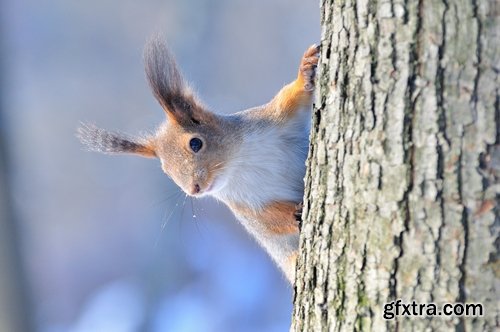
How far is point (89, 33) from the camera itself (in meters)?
3.68

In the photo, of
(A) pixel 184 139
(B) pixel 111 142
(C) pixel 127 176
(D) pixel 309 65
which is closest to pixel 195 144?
(A) pixel 184 139

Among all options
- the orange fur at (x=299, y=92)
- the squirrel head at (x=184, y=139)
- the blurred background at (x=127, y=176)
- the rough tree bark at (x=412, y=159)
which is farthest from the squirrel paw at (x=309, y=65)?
the blurred background at (x=127, y=176)

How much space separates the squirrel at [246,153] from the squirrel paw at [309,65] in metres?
0.05

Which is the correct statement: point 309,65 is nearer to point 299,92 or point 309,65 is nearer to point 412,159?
point 299,92

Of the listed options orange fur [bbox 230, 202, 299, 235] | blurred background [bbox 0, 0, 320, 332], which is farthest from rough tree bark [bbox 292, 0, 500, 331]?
blurred background [bbox 0, 0, 320, 332]

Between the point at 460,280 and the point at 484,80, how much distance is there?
0.91ft

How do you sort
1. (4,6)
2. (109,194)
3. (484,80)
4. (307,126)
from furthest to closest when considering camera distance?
1. (109,194)
2. (4,6)
3. (307,126)
4. (484,80)

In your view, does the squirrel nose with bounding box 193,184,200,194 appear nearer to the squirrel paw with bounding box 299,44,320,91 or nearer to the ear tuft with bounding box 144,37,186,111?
the ear tuft with bounding box 144,37,186,111

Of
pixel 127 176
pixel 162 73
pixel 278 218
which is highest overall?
pixel 127 176

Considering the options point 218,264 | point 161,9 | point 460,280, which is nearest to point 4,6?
point 161,9

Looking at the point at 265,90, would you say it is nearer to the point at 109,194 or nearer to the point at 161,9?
the point at 161,9

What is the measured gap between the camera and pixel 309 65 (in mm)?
1559

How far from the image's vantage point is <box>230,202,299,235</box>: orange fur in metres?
1.71

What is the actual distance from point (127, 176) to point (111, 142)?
5.49 feet
